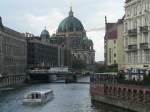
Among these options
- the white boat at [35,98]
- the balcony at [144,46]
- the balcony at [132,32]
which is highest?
Result: the balcony at [132,32]

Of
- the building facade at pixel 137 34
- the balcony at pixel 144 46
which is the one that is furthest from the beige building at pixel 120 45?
the balcony at pixel 144 46

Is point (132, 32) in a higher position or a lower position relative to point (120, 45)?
higher

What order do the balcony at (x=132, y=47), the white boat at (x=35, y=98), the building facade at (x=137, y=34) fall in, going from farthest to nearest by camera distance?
the white boat at (x=35, y=98), the balcony at (x=132, y=47), the building facade at (x=137, y=34)

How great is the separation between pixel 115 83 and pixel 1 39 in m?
95.6

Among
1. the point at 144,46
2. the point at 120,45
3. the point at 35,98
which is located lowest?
the point at 35,98

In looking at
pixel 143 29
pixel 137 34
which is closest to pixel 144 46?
pixel 143 29

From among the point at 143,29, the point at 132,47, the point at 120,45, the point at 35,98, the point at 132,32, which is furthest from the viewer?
the point at 120,45

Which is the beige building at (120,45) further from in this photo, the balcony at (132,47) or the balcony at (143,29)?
the balcony at (143,29)

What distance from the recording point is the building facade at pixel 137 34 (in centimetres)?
9144

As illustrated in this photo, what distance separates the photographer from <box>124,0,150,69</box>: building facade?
300 feet

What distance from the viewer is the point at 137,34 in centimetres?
9444

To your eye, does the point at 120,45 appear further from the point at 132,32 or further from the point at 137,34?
the point at 137,34

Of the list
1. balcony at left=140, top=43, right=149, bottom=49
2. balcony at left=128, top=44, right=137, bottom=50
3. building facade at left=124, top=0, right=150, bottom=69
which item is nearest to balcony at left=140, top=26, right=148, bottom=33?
building facade at left=124, top=0, right=150, bottom=69

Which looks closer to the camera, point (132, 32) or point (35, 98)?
point (132, 32)
